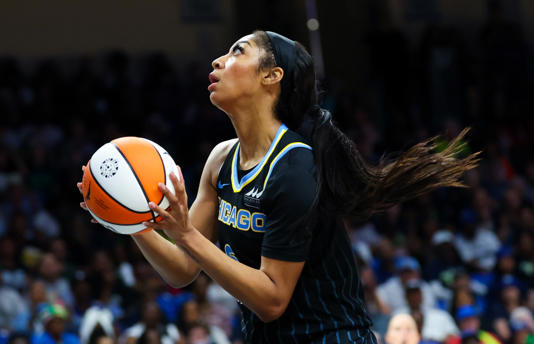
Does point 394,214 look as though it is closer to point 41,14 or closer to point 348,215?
point 41,14

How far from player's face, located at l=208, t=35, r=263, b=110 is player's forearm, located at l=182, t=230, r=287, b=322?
515 mm

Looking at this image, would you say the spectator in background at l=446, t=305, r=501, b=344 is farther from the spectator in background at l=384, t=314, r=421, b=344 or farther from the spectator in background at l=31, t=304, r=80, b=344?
the spectator in background at l=31, t=304, r=80, b=344

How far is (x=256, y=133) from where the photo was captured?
260 centimetres

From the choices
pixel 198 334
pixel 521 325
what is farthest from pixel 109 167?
pixel 521 325

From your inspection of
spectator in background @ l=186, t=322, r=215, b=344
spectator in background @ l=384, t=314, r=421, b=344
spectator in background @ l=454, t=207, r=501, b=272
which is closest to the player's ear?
spectator in background @ l=384, t=314, r=421, b=344

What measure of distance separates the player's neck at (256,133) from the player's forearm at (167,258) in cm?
37

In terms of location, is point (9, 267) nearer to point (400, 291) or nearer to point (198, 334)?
point (198, 334)

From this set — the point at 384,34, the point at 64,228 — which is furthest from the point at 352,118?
the point at 64,228

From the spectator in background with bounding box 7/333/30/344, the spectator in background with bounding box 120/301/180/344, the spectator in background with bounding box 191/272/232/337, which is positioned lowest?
the spectator in background with bounding box 191/272/232/337

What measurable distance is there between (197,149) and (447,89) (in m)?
4.38

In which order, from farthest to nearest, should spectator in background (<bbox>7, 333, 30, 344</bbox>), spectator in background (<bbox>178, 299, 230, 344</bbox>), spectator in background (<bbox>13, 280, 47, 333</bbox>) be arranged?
spectator in background (<bbox>178, 299, 230, 344</bbox>), spectator in background (<bbox>13, 280, 47, 333</bbox>), spectator in background (<bbox>7, 333, 30, 344</bbox>)

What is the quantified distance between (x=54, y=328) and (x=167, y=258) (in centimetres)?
366

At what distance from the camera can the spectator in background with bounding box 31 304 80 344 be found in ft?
19.4

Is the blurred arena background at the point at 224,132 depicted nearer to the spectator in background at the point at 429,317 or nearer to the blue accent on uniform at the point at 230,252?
the spectator in background at the point at 429,317
